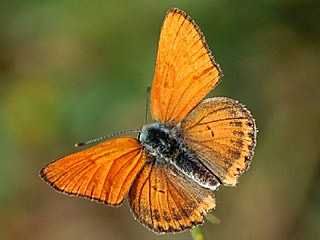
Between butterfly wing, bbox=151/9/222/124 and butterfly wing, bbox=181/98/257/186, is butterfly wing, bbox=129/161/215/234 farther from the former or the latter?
butterfly wing, bbox=151/9/222/124

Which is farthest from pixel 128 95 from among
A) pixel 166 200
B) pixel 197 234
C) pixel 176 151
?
pixel 197 234

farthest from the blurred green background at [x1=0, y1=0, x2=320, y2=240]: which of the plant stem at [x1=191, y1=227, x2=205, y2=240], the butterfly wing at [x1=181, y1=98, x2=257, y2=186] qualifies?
the plant stem at [x1=191, y1=227, x2=205, y2=240]

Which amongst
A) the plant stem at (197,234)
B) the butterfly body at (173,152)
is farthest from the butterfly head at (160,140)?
the plant stem at (197,234)

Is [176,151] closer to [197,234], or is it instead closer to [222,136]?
[222,136]

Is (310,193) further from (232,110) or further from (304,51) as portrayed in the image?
(232,110)

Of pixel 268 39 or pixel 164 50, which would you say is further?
pixel 268 39

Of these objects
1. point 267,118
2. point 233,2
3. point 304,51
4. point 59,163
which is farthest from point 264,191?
point 59,163
